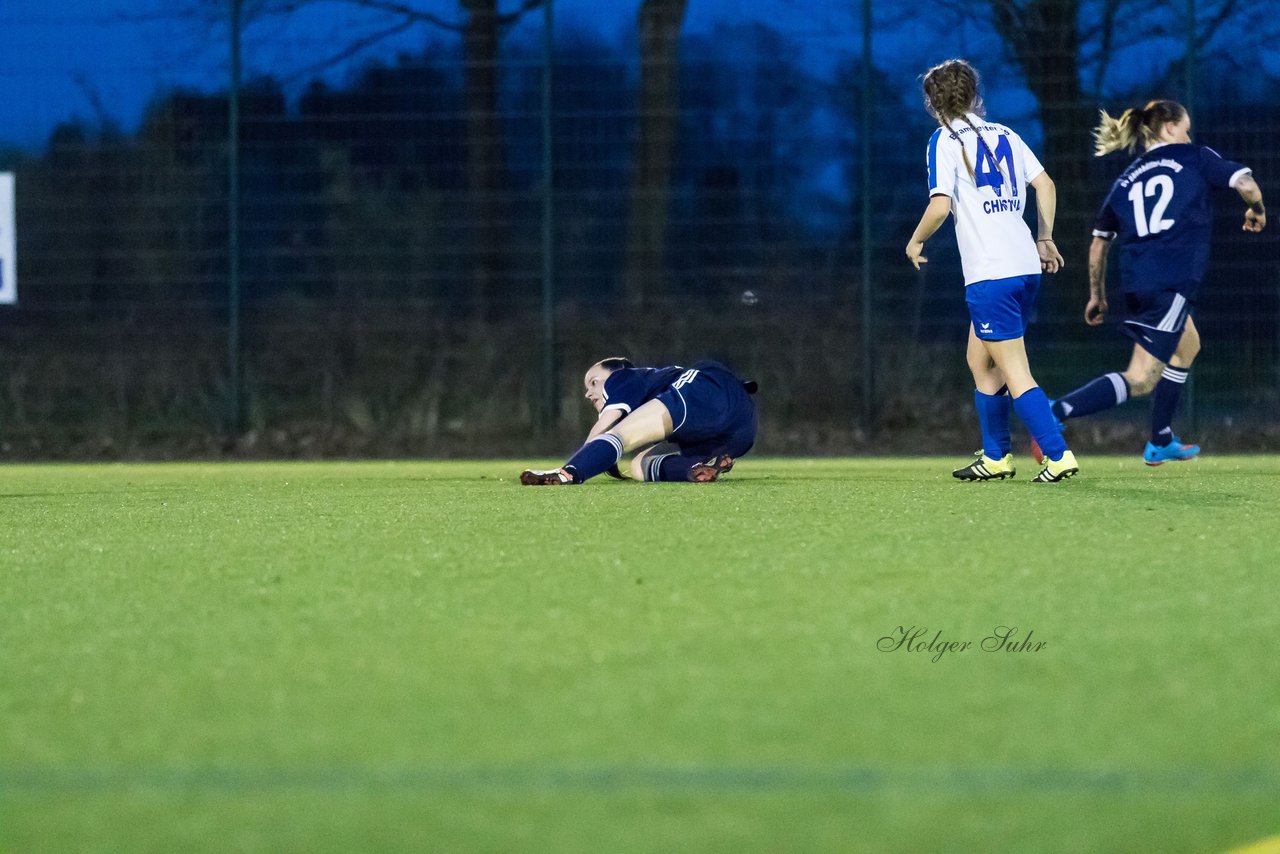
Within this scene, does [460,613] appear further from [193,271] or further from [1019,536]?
[193,271]

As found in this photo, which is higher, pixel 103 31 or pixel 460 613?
pixel 103 31

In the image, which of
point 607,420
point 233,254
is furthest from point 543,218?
point 607,420

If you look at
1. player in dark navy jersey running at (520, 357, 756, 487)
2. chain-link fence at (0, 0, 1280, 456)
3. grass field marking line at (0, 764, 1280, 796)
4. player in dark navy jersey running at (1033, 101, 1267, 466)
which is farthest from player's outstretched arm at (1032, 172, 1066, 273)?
grass field marking line at (0, 764, 1280, 796)

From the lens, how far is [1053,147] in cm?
1025

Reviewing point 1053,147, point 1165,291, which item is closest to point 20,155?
point 1053,147

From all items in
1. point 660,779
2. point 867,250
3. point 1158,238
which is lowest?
point 660,779

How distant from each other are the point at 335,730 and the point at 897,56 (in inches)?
354

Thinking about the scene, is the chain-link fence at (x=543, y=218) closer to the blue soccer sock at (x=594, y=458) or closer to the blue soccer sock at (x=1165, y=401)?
the blue soccer sock at (x=1165, y=401)

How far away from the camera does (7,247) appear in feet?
35.1

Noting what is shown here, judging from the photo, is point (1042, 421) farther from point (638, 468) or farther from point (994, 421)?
point (638, 468)

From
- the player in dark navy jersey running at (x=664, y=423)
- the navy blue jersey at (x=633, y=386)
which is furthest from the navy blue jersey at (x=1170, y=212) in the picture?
the navy blue jersey at (x=633, y=386)

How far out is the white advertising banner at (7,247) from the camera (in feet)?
34.9

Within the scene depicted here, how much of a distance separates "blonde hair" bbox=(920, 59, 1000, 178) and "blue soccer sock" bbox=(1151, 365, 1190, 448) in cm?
128

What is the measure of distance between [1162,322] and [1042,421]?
0.94 metres
